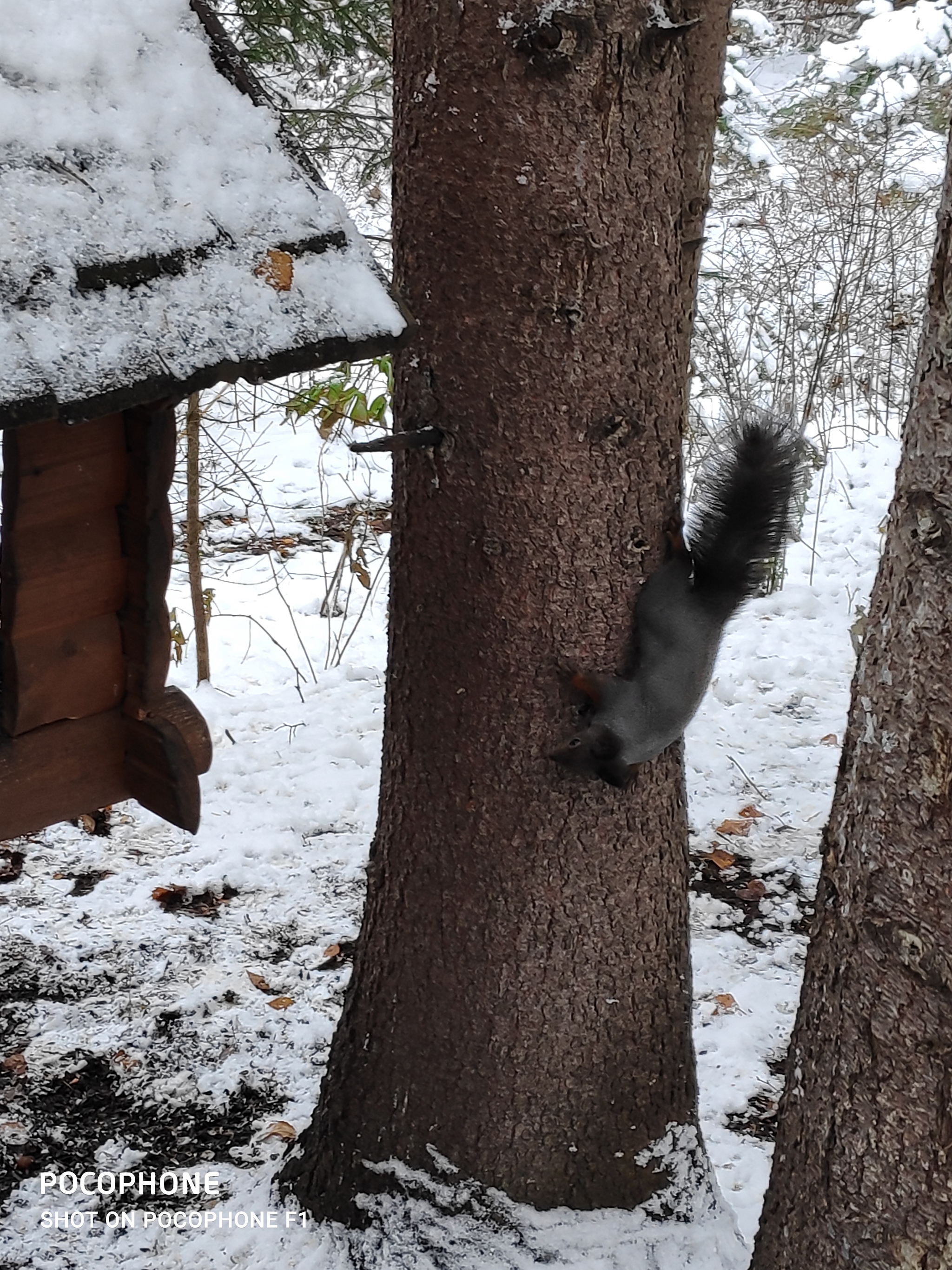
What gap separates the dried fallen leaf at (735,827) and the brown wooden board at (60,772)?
3.04m

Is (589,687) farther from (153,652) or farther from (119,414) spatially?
(119,414)

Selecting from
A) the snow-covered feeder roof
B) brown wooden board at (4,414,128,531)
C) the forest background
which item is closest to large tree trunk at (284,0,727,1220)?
the forest background

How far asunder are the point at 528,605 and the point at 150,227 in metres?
0.96

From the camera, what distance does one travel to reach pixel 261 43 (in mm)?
4141

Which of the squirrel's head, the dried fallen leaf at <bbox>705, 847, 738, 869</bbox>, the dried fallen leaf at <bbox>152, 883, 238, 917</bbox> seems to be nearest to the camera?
the squirrel's head

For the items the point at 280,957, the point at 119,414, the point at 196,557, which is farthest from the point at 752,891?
the point at 119,414

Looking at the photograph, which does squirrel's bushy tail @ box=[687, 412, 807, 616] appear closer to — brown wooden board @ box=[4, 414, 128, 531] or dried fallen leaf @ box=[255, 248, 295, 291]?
dried fallen leaf @ box=[255, 248, 295, 291]

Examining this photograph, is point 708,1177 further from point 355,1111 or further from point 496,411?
point 496,411

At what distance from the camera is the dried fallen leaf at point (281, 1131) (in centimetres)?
291

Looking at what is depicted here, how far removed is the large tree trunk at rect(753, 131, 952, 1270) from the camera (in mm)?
1532

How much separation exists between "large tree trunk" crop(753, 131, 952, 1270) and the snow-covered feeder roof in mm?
787

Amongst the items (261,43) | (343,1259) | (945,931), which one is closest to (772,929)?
(343,1259)

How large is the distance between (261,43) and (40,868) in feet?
10.4

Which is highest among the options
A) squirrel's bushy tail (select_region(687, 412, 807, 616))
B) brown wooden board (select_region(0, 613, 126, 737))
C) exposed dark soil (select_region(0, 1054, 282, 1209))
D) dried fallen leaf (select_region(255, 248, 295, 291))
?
dried fallen leaf (select_region(255, 248, 295, 291))
